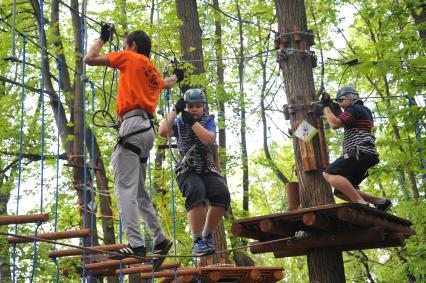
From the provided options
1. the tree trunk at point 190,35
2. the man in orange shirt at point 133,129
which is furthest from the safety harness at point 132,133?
the tree trunk at point 190,35

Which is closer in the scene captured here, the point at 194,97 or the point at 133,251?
the point at 133,251

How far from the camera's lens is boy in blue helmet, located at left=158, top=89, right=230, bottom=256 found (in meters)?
4.64

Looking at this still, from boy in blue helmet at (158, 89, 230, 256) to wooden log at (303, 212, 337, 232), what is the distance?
74cm

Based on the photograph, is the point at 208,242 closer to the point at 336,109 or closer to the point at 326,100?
the point at 326,100

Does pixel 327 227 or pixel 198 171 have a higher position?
pixel 198 171

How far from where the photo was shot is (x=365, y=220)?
5.16 meters

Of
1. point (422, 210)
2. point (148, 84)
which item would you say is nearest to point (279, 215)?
point (148, 84)

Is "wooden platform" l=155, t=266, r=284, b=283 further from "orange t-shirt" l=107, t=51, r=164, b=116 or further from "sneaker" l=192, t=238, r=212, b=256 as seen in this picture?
"orange t-shirt" l=107, t=51, r=164, b=116

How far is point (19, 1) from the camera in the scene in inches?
484

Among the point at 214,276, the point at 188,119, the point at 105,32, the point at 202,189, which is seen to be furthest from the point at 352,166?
the point at 105,32

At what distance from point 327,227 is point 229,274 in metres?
1.87

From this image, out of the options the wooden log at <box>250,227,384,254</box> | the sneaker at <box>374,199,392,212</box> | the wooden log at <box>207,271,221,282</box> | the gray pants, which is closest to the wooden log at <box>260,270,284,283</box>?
the wooden log at <box>207,271,221,282</box>

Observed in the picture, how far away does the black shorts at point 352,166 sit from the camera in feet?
18.3

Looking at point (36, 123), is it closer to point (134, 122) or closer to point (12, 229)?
point (12, 229)
